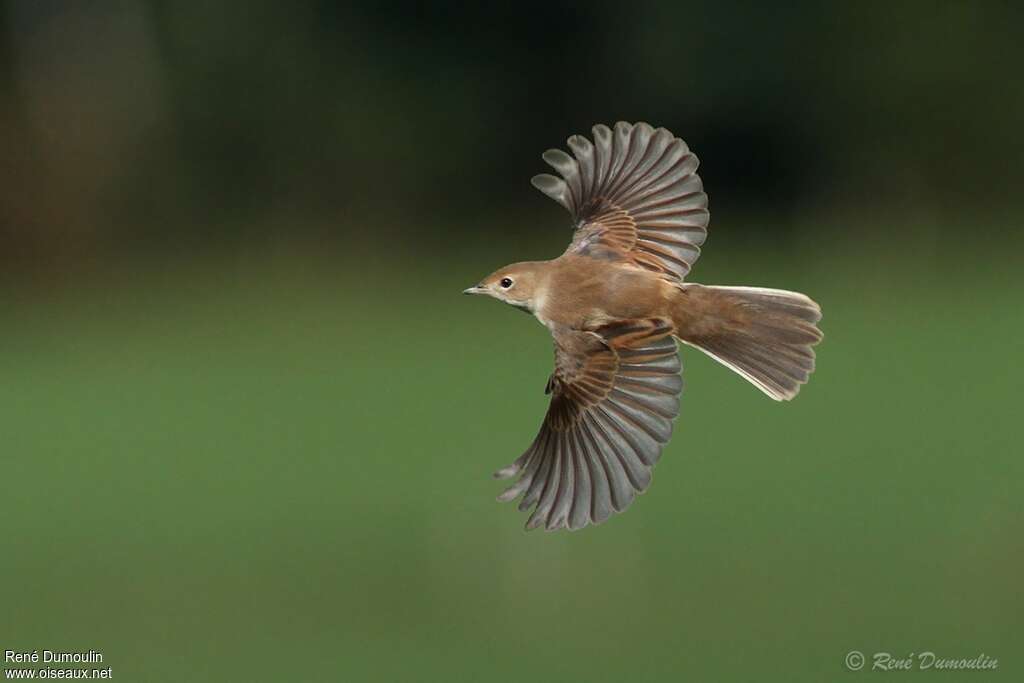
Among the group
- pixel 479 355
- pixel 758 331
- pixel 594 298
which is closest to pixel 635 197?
pixel 758 331

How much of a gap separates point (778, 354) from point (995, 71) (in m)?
20.5

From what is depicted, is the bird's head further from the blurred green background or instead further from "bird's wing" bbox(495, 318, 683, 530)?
the blurred green background

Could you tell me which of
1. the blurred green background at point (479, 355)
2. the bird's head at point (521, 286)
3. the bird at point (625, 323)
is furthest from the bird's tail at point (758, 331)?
the blurred green background at point (479, 355)

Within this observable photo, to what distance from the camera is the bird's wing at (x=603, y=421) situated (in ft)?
13.7

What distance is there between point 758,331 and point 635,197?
57cm

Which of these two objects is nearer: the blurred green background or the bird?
the bird

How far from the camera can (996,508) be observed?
52.4 feet

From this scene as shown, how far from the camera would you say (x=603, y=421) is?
4.47 metres

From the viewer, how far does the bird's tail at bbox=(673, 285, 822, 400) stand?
4.48 m

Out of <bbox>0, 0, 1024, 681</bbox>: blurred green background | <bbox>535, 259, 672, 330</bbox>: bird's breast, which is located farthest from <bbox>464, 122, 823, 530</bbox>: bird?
<bbox>0, 0, 1024, 681</bbox>: blurred green background

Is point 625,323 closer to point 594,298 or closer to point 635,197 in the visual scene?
point 594,298

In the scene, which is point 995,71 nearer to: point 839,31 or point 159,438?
point 839,31

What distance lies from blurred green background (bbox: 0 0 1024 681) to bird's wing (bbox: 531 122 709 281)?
864 cm

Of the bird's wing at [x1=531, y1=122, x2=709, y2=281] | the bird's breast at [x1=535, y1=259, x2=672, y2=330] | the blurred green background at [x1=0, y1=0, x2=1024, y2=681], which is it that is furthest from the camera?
the blurred green background at [x1=0, y1=0, x2=1024, y2=681]
